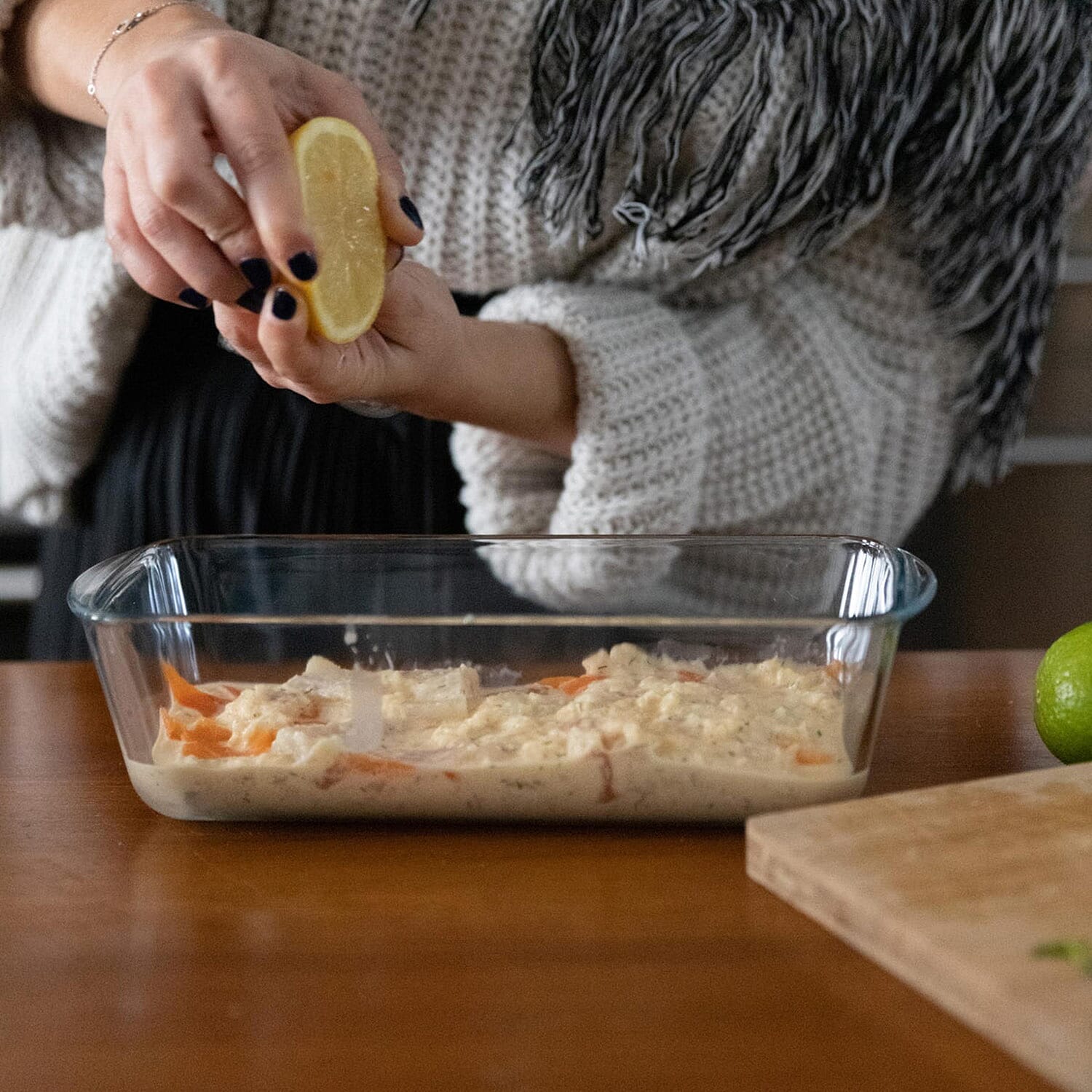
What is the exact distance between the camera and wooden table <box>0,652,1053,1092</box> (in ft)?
1.37

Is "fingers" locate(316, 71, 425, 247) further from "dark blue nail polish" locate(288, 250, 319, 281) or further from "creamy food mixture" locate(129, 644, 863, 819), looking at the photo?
"creamy food mixture" locate(129, 644, 863, 819)

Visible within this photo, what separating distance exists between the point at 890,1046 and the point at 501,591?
37 centimetres

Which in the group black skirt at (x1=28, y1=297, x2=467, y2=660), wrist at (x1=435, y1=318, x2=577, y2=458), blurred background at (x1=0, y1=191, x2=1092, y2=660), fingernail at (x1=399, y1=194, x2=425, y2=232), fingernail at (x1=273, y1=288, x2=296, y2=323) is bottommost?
blurred background at (x1=0, y1=191, x2=1092, y2=660)

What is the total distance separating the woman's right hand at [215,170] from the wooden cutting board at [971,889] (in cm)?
33

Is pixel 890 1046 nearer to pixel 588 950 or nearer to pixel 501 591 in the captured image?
pixel 588 950

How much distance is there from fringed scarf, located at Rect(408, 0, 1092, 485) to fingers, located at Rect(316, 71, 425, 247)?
31 cm

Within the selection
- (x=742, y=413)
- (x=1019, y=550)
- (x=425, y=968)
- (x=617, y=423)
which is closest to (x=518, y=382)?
(x=617, y=423)

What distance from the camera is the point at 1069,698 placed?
0.64 metres

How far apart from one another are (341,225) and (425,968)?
1.13ft

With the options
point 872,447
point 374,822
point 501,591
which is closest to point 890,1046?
point 374,822

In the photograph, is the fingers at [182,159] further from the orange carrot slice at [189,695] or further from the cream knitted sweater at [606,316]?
the cream knitted sweater at [606,316]

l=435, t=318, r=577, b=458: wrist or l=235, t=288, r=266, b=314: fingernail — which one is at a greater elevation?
l=235, t=288, r=266, b=314: fingernail

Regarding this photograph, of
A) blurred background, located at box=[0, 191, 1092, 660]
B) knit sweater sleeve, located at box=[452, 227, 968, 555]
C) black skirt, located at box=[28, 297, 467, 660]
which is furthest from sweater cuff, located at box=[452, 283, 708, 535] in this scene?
blurred background, located at box=[0, 191, 1092, 660]

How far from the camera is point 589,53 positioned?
0.93 m
